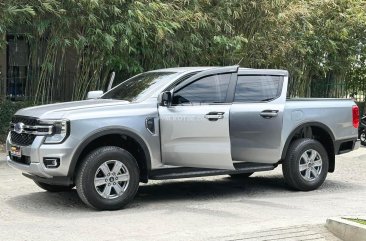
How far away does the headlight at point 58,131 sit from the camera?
23.0 ft

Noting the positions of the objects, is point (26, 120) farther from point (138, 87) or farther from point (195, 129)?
point (195, 129)

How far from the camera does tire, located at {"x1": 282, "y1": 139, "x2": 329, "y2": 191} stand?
8.58m

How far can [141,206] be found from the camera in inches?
303

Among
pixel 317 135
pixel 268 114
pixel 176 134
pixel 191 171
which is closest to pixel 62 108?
pixel 176 134

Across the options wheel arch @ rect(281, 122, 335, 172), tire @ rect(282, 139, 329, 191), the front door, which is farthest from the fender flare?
the front door

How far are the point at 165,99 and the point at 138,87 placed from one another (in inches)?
29.1

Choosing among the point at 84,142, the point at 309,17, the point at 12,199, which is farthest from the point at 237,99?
the point at 309,17

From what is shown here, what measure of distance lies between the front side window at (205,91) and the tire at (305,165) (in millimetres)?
1392

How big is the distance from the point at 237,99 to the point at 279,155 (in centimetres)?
101

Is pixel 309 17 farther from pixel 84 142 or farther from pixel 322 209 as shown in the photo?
pixel 84 142

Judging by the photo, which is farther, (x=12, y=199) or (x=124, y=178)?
(x=12, y=199)

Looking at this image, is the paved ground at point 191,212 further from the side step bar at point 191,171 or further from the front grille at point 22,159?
the front grille at point 22,159

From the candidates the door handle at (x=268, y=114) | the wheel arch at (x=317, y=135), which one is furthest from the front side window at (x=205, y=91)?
the wheel arch at (x=317, y=135)

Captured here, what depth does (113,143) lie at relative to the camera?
759cm
